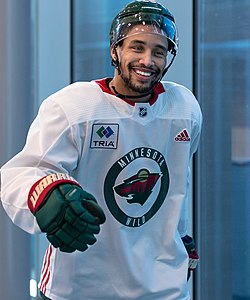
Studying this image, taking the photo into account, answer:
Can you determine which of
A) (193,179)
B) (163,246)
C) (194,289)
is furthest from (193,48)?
(163,246)

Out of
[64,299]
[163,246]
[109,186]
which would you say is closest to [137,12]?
[109,186]

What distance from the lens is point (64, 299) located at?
1582 millimetres

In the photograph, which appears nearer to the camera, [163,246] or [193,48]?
[163,246]

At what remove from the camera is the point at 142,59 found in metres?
1.54

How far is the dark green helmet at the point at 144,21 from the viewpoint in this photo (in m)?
1.56

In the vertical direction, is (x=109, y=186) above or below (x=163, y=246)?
above

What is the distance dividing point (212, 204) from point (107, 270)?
971 mm

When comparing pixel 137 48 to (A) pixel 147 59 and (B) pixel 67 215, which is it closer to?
(A) pixel 147 59

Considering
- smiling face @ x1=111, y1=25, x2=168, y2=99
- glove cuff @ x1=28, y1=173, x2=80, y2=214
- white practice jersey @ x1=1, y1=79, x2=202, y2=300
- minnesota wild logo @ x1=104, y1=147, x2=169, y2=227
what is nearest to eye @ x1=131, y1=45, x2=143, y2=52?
smiling face @ x1=111, y1=25, x2=168, y2=99

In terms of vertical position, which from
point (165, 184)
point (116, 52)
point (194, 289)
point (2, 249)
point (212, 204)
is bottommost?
point (194, 289)

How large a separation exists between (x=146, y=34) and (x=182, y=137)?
266 millimetres

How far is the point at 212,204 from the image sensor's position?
249 centimetres

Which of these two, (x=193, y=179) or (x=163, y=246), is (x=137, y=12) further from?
(x=193, y=179)

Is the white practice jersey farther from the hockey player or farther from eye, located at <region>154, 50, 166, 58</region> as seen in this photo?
eye, located at <region>154, 50, 166, 58</region>
